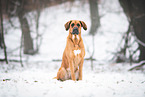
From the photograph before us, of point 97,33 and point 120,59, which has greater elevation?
point 97,33

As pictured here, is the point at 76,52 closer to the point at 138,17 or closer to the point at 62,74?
the point at 62,74

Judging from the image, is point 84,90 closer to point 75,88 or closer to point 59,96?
point 75,88

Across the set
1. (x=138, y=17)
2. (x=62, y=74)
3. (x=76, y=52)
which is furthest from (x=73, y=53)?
(x=138, y=17)

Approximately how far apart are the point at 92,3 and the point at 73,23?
13031 mm

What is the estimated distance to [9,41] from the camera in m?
17.1

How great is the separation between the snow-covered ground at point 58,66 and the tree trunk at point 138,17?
1.59m

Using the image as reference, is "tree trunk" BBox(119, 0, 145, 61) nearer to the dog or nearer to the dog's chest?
the dog

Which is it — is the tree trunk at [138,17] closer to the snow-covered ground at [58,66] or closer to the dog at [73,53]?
the snow-covered ground at [58,66]

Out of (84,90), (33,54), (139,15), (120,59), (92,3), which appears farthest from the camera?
(92,3)

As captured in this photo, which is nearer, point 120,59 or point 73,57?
point 73,57

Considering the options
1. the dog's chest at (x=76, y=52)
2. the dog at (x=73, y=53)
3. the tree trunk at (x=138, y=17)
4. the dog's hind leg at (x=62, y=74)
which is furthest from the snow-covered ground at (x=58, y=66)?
the tree trunk at (x=138, y=17)

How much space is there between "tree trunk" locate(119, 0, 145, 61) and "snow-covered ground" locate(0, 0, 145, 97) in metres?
1.59

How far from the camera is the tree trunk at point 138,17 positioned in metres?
6.91

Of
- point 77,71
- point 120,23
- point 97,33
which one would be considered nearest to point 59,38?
point 97,33
